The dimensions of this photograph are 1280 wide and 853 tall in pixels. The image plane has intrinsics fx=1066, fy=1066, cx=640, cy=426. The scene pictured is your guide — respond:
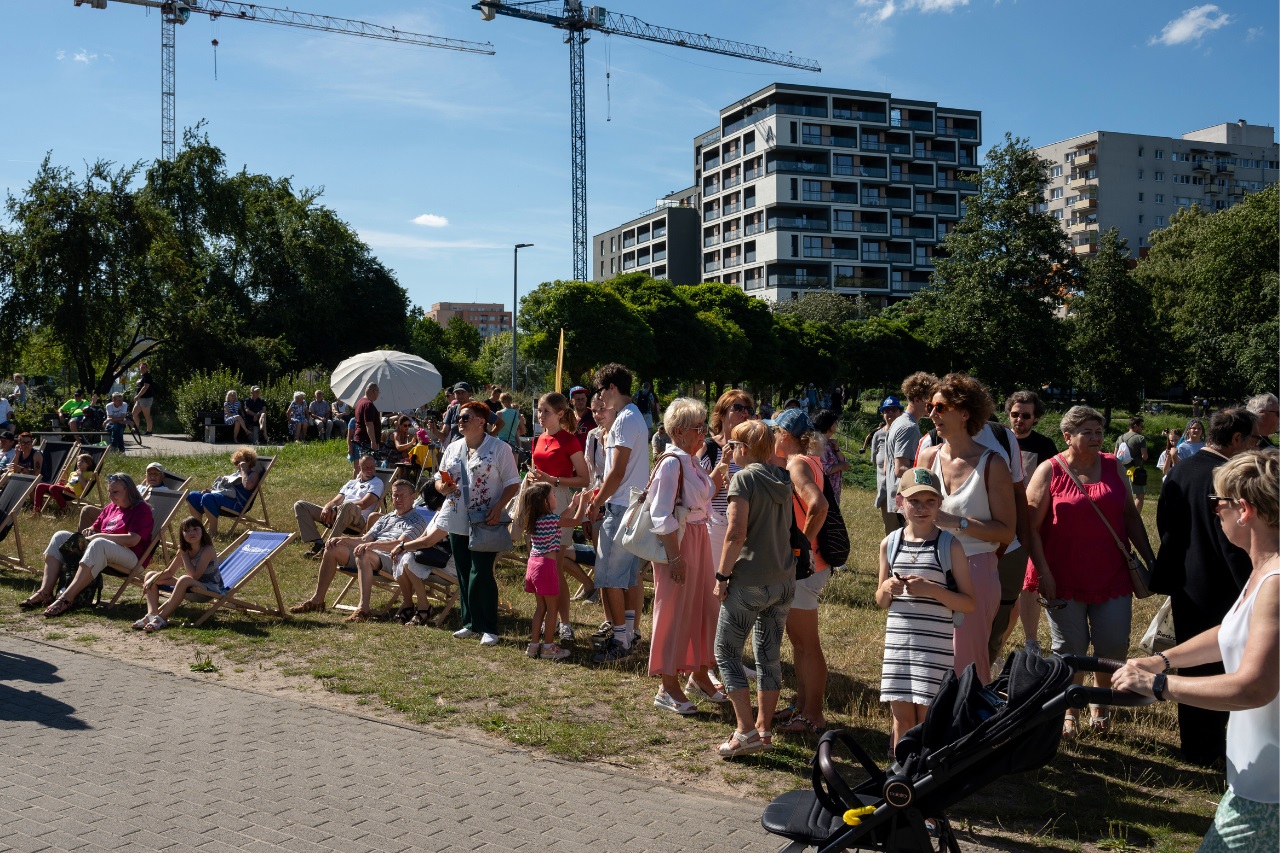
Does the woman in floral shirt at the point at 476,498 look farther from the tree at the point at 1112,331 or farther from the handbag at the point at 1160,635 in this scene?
the tree at the point at 1112,331

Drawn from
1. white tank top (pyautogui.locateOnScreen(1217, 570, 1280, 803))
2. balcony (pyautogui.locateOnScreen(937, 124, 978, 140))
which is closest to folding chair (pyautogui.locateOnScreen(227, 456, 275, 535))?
white tank top (pyautogui.locateOnScreen(1217, 570, 1280, 803))

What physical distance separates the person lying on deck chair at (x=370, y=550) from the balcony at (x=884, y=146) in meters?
94.6

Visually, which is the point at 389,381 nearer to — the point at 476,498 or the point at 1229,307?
the point at 476,498

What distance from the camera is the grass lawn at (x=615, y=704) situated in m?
4.80

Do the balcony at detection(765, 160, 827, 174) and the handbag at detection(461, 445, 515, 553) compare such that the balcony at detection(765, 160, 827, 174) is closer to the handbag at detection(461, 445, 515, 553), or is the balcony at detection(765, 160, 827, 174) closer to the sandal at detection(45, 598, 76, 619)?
the sandal at detection(45, 598, 76, 619)

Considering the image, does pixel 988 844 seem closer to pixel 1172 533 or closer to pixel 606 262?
pixel 1172 533

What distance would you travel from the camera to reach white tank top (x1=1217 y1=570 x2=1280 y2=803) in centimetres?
265

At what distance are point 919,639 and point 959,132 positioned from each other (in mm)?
106927

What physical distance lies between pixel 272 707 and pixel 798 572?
324 centimetres

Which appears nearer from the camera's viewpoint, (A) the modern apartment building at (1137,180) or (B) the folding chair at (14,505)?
(B) the folding chair at (14,505)

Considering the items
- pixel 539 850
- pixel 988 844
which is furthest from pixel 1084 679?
pixel 539 850

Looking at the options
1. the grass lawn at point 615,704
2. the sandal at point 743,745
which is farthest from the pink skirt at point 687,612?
the sandal at point 743,745

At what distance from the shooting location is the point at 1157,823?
462 cm

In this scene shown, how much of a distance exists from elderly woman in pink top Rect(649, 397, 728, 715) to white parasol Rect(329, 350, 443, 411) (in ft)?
34.9
